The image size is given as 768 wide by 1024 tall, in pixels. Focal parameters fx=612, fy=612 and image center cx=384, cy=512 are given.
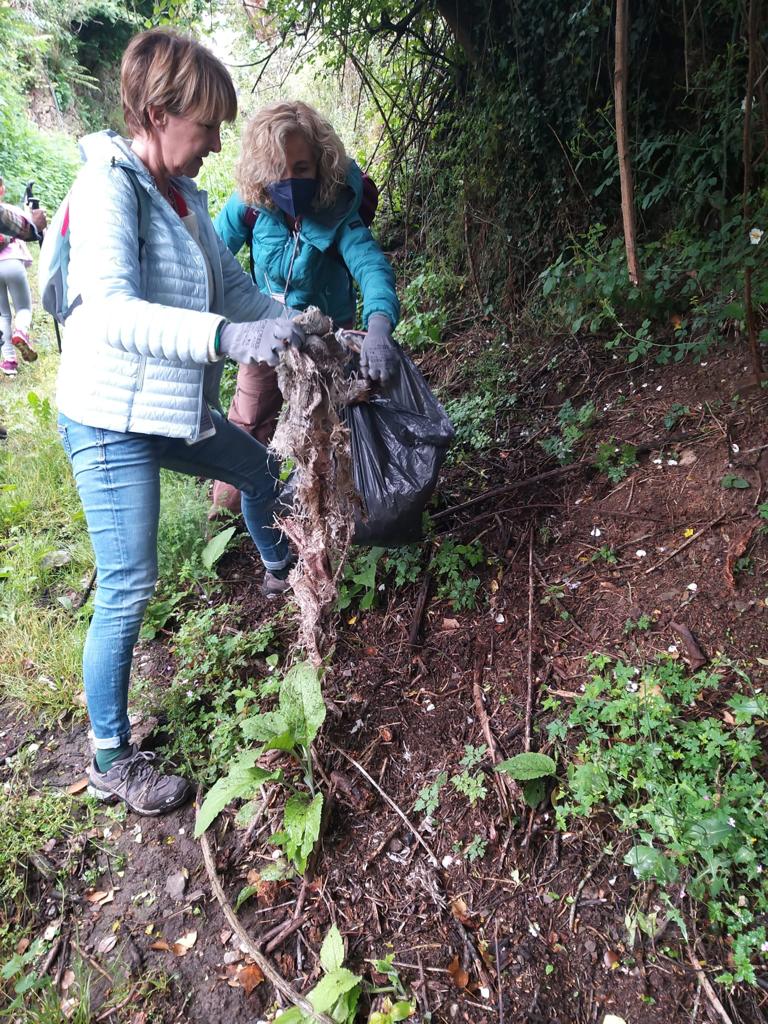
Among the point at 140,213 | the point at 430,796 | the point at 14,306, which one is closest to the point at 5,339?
the point at 14,306

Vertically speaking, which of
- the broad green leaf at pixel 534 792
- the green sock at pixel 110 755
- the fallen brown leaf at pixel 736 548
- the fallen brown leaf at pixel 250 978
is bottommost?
the fallen brown leaf at pixel 250 978

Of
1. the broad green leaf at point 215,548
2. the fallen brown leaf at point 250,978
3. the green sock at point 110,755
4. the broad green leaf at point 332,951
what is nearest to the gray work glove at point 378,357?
the broad green leaf at point 215,548

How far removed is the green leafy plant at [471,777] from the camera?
1.82m

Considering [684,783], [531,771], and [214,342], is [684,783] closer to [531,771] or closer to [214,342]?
[531,771]

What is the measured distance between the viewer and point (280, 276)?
265cm

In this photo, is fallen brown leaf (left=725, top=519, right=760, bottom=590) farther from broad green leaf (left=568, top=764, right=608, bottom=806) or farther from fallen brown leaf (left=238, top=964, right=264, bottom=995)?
fallen brown leaf (left=238, top=964, right=264, bottom=995)

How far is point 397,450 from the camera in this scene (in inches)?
87.0

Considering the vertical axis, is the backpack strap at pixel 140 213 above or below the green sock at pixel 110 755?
above

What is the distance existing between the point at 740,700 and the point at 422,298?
360cm

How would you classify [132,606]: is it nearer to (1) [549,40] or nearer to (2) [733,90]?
(2) [733,90]

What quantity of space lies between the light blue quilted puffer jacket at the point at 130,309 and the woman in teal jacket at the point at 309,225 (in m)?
0.46

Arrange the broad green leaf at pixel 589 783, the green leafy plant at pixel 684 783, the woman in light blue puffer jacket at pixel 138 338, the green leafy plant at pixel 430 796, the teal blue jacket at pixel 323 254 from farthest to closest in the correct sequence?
the teal blue jacket at pixel 323 254, the green leafy plant at pixel 430 796, the broad green leaf at pixel 589 783, the woman in light blue puffer jacket at pixel 138 338, the green leafy plant at pixel 684 783

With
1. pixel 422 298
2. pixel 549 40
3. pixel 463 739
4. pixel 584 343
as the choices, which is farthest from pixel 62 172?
pixel 463 739

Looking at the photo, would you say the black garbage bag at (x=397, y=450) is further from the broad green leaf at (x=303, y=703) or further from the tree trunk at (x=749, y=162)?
the tree trunk at (x=749, y=162)
